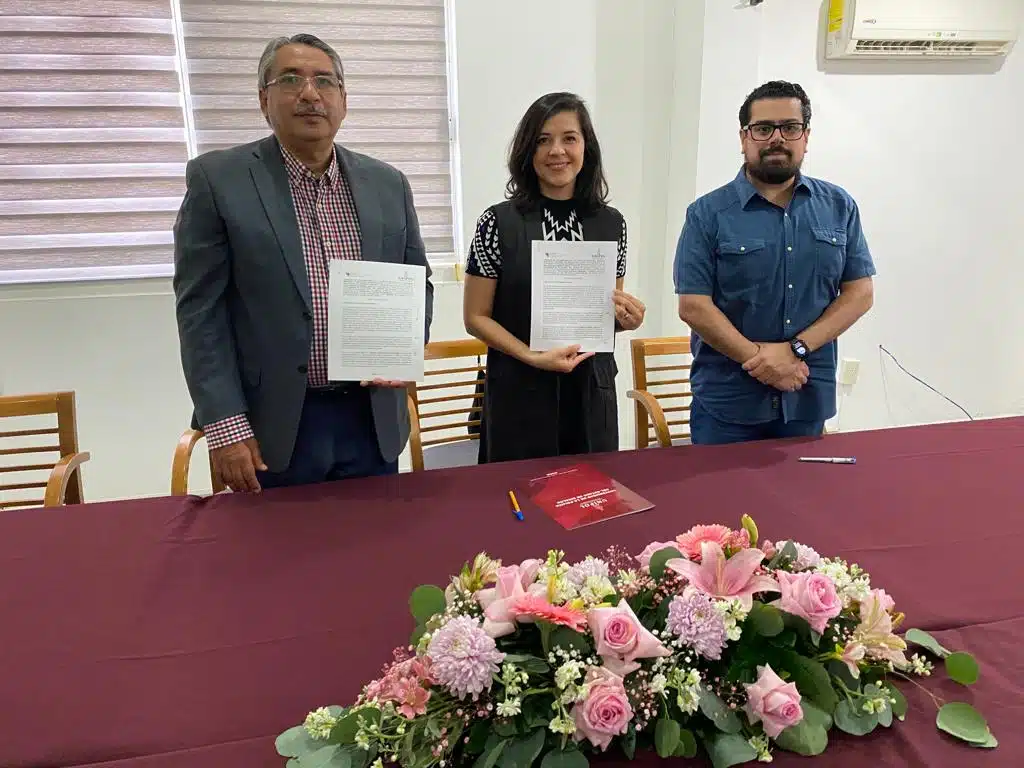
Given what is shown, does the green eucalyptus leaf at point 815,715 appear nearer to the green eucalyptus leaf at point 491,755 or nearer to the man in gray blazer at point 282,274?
the green eucalyptus leaf at point 491,755

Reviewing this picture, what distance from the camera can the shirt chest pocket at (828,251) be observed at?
6.32ft

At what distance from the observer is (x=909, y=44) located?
3.20 meters

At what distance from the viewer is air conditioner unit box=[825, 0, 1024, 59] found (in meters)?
3.08

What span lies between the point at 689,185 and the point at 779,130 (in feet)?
4.17

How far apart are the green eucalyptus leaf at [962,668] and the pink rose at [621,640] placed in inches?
18.0

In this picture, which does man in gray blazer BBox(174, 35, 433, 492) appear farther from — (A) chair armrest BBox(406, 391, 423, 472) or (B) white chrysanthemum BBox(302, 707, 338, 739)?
(B) white chrysanthemum BBox(302, 707, 338, 739)

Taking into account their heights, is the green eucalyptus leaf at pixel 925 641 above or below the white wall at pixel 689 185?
below

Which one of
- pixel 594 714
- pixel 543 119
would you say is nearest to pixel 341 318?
pixel 543 119

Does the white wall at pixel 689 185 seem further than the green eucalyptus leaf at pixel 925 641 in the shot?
Yes

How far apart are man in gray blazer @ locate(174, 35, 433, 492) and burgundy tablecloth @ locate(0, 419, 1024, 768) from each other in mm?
160

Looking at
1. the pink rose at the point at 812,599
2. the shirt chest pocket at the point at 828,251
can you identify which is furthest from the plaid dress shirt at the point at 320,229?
the shirt chest pocket at the point at 828,251

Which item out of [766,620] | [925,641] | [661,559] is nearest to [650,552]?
[661,559]

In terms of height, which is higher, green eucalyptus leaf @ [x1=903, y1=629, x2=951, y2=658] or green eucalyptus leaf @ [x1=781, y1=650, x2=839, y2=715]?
green eucalyptus leaf @ [x1=781, y1=650, x2=839, y2=715]

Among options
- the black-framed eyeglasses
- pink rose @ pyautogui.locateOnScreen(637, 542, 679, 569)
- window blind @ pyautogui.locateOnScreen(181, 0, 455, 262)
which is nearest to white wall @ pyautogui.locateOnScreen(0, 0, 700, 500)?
window blind @ pyautogui.locateOnScreen(181, 0, 455, 262)
